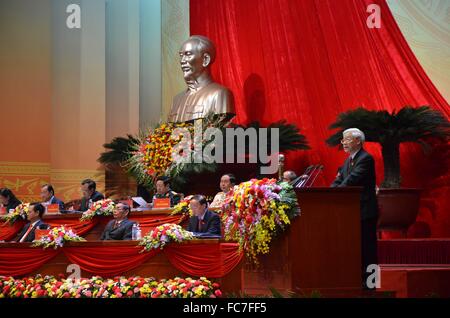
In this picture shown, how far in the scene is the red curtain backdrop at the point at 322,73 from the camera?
8.42m

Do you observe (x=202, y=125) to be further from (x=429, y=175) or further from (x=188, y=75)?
(x=429, y=175)

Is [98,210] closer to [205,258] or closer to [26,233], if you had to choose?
[26,233]

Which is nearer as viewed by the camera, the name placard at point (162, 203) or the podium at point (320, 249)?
the podium at point (320, 249)

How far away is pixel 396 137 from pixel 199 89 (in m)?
2.77

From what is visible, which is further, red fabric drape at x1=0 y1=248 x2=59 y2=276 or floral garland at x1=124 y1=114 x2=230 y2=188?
floral garland at x1=124 y1=114 x2=230 y2=188

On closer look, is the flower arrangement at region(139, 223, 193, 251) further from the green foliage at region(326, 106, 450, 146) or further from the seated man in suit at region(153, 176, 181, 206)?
the green foliage at region(326, 106, 450, 146)

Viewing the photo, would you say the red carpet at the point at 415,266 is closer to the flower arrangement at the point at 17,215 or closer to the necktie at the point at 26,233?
the necktie at the point at 26,233

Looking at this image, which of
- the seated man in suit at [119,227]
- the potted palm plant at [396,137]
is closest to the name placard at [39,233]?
the seated man in suit at [119,227]

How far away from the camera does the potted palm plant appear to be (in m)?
7.49

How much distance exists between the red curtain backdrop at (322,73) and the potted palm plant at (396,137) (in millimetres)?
585

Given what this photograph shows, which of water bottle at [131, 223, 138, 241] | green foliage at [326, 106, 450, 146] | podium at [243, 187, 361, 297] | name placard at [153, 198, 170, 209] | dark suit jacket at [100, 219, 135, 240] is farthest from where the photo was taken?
green foliage at [326, 106, 450, 146]

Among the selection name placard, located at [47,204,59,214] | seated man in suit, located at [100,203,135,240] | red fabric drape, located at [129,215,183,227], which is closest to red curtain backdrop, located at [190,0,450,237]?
red fabric drape, located at [129,215,183,227]

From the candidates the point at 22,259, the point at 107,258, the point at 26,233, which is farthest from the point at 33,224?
the point at 107,258

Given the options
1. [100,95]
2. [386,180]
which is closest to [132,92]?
[100,95]
